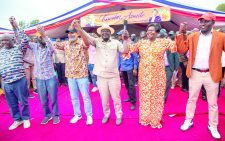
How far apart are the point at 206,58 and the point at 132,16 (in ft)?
15.1

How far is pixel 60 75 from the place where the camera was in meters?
8.31

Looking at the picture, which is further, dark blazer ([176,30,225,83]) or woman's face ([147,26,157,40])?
woman's face ([147,26,157,40])

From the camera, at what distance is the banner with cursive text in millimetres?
6980

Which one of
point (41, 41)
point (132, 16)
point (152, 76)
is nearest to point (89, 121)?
point (152, 76)

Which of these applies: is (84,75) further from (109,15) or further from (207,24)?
(109,15)

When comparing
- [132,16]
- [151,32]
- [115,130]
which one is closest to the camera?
[151,32]

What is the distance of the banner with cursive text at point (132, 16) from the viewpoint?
698cm

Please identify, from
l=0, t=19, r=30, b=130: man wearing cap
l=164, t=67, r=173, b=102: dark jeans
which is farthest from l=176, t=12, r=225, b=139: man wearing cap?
l=0, t=19, r=30, b=130: man wearing cap

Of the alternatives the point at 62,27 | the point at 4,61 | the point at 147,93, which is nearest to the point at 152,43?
the point at 147,93

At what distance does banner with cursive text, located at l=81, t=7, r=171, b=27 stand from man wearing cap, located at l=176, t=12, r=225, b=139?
3.86 metres

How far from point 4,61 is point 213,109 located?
3355 millimetres

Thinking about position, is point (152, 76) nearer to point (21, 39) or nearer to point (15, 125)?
point (21, 39)

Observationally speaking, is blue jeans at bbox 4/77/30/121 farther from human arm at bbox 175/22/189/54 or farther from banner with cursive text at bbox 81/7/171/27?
banner with cursive text at bbox 81/7/171/27

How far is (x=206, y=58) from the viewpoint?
10.5 ft
